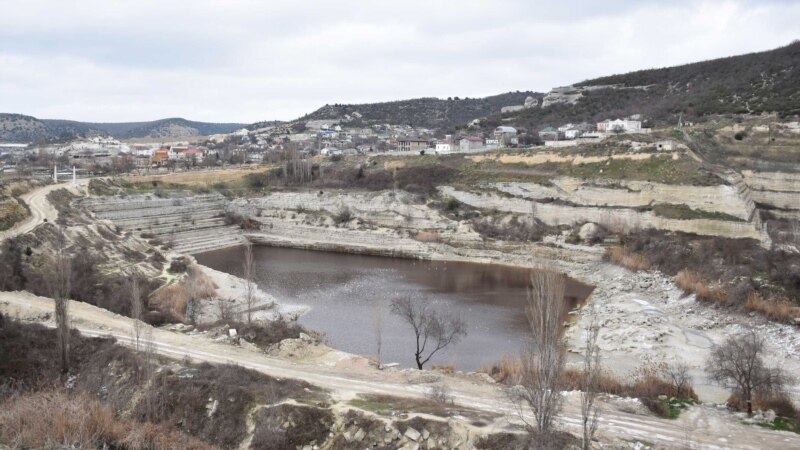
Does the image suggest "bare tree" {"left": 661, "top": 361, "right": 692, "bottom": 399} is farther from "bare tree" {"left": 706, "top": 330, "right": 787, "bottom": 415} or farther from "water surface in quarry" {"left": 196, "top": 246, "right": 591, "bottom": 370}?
"water surface in quarry" {"left": 196, "top": 246, "right": 591, "bottom": 370}

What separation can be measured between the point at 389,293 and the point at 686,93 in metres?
62.5

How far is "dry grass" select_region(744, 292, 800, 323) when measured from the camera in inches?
927

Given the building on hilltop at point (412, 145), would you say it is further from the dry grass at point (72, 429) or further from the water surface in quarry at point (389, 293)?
the dry grass at point (72, 429)

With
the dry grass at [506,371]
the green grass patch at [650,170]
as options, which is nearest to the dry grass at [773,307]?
the dry grass at [506,371]

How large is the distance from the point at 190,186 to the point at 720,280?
1811 inches

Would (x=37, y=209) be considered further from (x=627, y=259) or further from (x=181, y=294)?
(x=627, y=259)

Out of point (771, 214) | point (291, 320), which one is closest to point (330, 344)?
point (291, 320)

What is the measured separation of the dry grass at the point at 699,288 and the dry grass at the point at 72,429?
2355cm

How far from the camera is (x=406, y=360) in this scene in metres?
22.0

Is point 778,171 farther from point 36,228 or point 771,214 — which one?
point 36,228

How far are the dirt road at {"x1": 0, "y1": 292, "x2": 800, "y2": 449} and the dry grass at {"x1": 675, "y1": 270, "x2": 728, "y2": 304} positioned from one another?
1264 centimetres

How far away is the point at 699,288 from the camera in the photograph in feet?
91.3

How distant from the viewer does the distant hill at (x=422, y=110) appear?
140375 mm

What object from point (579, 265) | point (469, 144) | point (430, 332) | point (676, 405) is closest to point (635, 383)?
point (676, 405)
